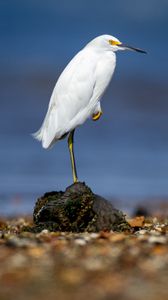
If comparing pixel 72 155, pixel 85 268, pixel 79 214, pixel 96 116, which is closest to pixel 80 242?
pixel 85 268

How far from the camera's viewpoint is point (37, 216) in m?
9.41

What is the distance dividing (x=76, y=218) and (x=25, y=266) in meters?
3.64

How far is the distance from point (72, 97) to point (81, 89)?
0.21m

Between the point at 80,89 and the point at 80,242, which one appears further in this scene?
the point at 80,89

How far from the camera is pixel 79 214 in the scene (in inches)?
361

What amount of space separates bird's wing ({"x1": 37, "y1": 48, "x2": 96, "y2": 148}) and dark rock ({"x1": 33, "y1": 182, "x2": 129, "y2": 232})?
1244 mm

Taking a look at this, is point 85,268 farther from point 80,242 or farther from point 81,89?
point 81,89

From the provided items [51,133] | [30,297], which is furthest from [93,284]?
[51,133]

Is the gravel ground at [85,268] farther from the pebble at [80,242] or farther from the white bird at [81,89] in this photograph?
the white bird at [81,89]

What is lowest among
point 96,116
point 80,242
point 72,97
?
point 80,242

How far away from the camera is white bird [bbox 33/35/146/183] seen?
32.6ft

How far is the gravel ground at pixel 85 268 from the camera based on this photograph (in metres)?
4.65

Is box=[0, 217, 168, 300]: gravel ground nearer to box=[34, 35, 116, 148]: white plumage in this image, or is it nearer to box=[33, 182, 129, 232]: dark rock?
box=[33, 182, 129, 232]: dark rock

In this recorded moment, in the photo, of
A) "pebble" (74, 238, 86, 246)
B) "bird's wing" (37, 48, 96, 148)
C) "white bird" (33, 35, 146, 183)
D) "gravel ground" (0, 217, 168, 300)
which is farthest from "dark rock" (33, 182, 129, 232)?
"pebble" (74, 238, 86, 246)
